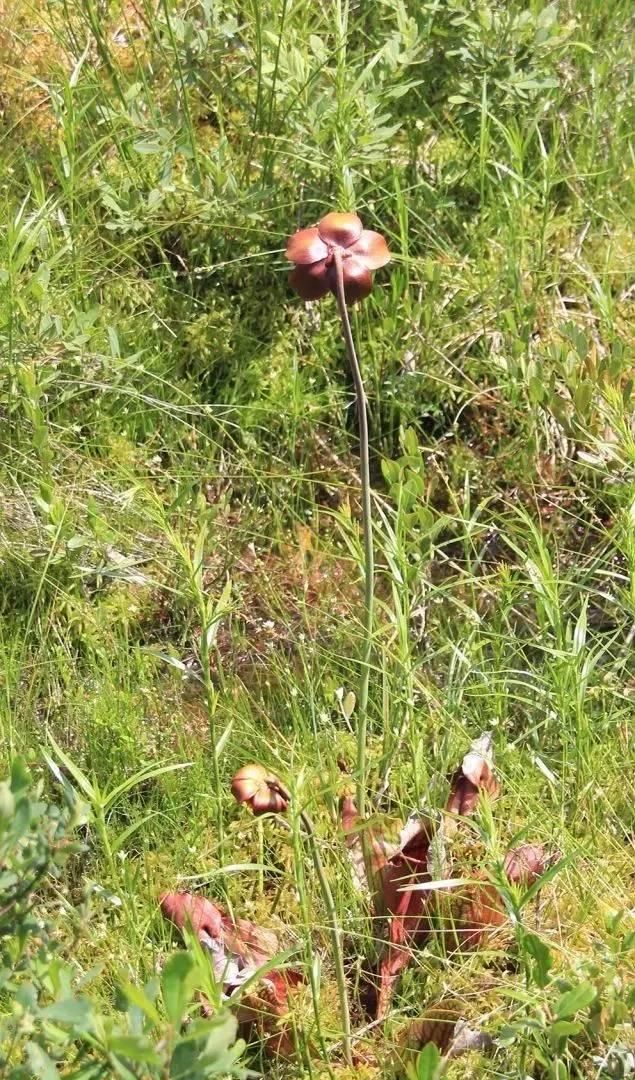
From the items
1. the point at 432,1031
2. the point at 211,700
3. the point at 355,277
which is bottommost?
the point at 432,1031

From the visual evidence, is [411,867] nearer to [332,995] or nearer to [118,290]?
[332,995]

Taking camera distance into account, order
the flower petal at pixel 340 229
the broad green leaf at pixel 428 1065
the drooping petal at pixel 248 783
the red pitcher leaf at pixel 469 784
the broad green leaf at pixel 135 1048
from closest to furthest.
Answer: the broad green leaf at pixel 135 1048, the broad green leaf at pixel 428 1065, the flower petal at pixel 340 229, the drooping petal at pixel 248 783, the red pitcher leaf at pixel 469 784

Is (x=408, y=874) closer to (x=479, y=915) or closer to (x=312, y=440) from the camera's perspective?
(x=479, y=915)

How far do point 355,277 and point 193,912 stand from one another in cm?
110

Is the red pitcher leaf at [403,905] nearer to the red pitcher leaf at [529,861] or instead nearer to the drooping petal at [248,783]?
the red pitcher leaf at [529,861]

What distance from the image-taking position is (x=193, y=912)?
6.64 feet

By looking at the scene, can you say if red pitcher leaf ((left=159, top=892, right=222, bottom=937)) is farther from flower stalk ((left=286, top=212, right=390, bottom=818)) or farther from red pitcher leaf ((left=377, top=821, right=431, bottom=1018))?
flower stalk ((left=286, top=212, right=390, bottom=818))

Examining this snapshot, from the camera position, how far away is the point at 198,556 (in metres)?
2.04

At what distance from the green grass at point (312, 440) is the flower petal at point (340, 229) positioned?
47 centimetres

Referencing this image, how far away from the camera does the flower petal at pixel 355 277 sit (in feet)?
6.04

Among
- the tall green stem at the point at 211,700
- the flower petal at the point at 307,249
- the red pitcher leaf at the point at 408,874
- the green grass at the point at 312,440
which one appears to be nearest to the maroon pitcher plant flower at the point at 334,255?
the flower petal at the point at 307,249

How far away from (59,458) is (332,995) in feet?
4.50

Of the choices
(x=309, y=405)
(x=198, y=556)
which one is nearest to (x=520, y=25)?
(x=309, y=405)

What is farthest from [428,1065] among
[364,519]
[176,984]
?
[364,519]
